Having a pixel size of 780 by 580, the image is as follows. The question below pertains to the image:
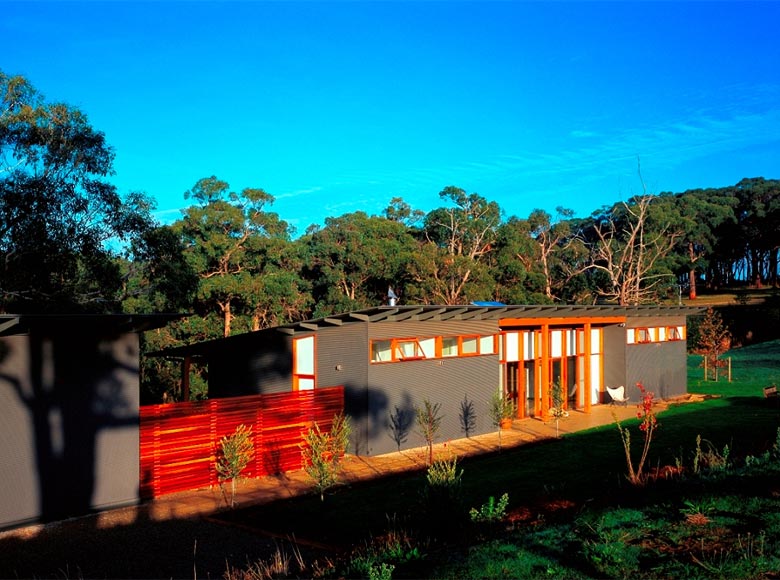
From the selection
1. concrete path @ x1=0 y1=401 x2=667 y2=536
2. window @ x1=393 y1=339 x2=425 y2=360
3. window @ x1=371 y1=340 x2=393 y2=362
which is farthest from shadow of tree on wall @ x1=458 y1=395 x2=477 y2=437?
window @ x1=371 y1=340 x2=393 y2=362

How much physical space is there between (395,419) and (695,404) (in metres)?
11.8

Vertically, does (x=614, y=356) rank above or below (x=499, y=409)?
above

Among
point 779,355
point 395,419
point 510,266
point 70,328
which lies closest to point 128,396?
point 70,328

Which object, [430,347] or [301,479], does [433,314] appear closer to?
[430,347]

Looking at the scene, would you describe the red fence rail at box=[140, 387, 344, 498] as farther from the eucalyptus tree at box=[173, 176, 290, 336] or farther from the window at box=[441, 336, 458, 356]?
the eucalyptus tree at box=[173, 176, 290, 336]

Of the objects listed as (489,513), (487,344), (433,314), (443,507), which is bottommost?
(489,513)

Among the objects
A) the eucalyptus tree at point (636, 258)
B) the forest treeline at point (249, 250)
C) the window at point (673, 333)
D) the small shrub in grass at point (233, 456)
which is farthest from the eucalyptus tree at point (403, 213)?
the small shrub in grass at point (233, 456)

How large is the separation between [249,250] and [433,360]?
50.5 feet

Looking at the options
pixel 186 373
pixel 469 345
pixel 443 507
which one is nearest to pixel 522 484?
pixel 443 507

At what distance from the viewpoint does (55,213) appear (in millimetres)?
17625

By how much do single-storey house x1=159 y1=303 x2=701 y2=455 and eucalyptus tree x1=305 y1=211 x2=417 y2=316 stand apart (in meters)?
12.9

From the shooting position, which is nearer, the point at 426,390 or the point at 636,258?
the point at 426,390

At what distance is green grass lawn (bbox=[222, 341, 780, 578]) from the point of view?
5602 mm

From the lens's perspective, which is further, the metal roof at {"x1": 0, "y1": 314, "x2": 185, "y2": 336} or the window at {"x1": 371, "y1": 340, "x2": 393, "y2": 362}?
the window at {"x1": 371, "y1": 340, "x2": 393, "y2": 362}
